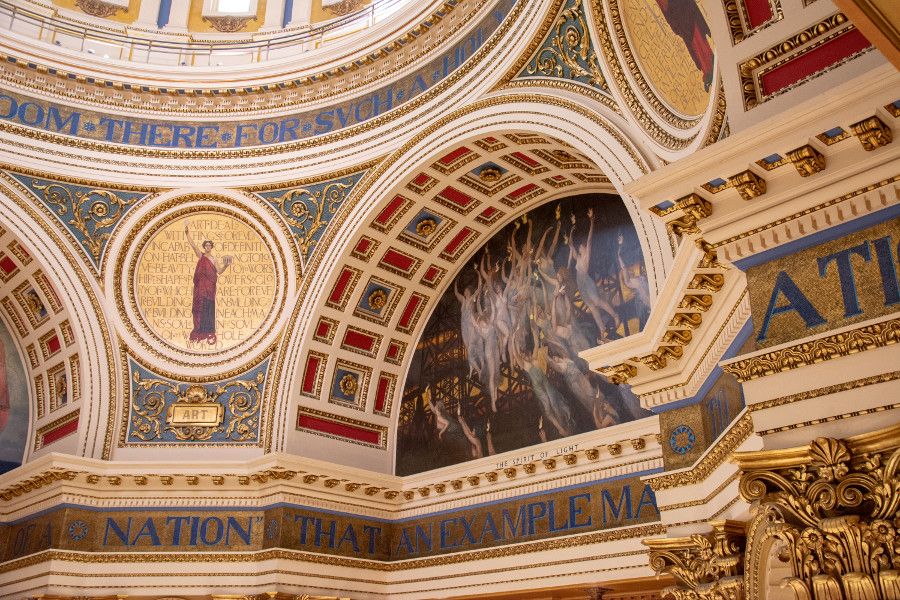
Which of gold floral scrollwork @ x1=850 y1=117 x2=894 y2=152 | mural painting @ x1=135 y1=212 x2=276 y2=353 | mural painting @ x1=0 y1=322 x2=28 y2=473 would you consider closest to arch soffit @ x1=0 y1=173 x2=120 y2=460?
mural painting @ x1=0 y1=322 x2=28 y2=473

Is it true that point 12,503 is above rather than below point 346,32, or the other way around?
below

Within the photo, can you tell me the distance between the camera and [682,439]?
29.3 feet

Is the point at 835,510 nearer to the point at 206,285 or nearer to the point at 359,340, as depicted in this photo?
the point at 359,340

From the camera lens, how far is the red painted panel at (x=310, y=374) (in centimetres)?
1608

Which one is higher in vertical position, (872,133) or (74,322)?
(74,322)

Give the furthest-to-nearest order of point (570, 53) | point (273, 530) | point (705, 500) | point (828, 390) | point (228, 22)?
1. point (228, 22)
2. point (273, 530)
3. point (570, 53)
4. point (705, 500)
5. point (828, 390)

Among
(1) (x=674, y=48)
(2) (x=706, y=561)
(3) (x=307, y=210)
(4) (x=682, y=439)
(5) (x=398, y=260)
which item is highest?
(3) (x=307, y=210)

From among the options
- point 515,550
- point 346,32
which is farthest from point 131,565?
point 346,32

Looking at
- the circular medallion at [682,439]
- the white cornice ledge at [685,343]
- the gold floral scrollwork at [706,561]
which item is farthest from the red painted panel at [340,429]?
the gold floral scrollwork at [706,561]

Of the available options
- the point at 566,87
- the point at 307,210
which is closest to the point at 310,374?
the point at 307,210

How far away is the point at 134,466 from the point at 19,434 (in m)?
3.51

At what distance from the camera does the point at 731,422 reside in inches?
294

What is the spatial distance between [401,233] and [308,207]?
1.79 m

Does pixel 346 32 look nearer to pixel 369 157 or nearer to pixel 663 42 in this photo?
pixel 369 157
